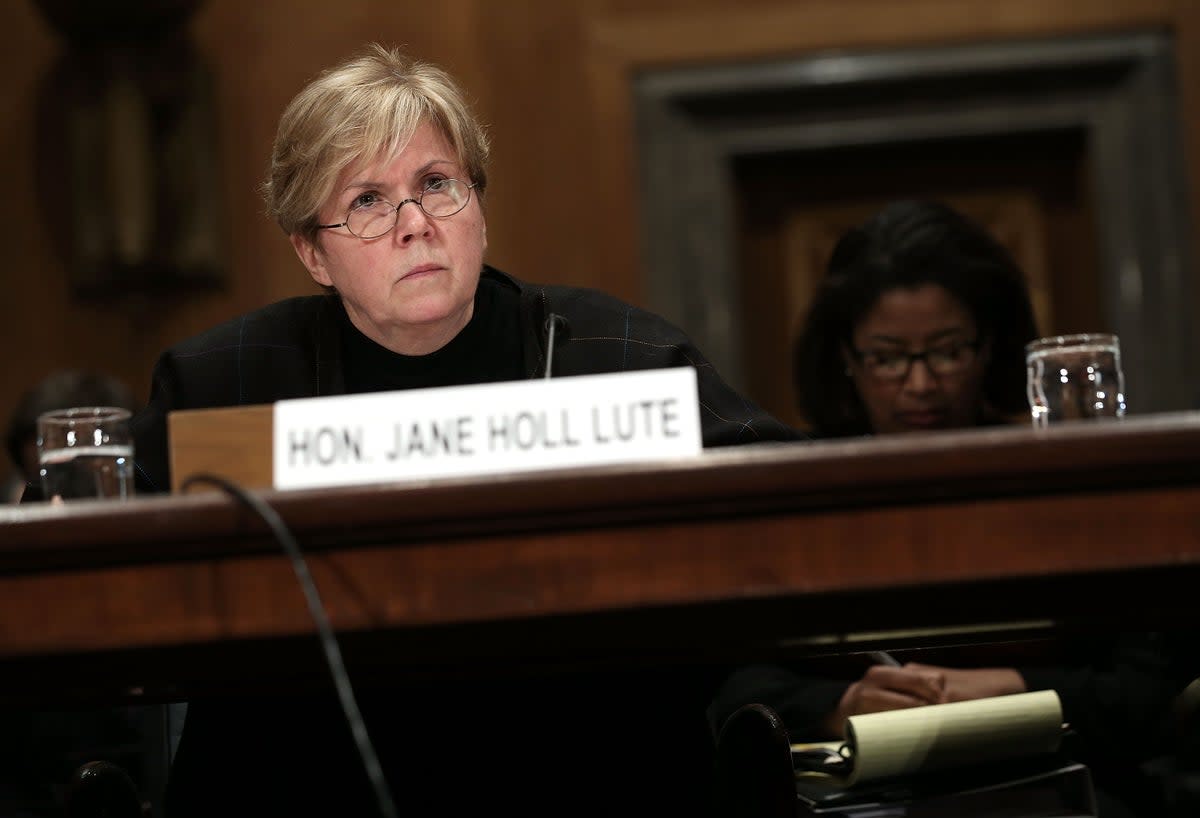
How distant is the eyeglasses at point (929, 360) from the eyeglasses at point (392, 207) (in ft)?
2.99

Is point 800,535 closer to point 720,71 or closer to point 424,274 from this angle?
point 424,274

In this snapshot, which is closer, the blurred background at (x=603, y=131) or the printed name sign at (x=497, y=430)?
the printed name sign at (x=497, y=430)

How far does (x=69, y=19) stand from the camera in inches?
167

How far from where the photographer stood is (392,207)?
78.2 inches

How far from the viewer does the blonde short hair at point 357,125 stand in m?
1.97

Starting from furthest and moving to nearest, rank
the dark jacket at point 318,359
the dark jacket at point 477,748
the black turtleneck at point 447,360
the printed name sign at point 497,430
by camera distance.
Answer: the black turtleneck at point 447,360 < the dark jacket at point 318,359 < the dark jacket at point 477,748 < the printed name sign at point 497,430

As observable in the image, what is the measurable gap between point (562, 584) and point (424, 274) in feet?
3.21

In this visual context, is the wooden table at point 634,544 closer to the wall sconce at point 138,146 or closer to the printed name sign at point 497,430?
the printed name sign at point 497,430

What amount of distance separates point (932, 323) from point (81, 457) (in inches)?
63.4

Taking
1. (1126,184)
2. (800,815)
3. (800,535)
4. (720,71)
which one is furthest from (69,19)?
(800,535)

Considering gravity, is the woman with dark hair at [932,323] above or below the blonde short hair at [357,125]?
below

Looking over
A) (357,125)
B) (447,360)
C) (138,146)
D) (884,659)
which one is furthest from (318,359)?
(138,146)

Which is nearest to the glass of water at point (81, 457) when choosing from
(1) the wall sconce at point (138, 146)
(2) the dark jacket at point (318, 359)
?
(2) the dark jacket at point (318, 359)

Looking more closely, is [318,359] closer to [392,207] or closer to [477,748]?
[392,207]
